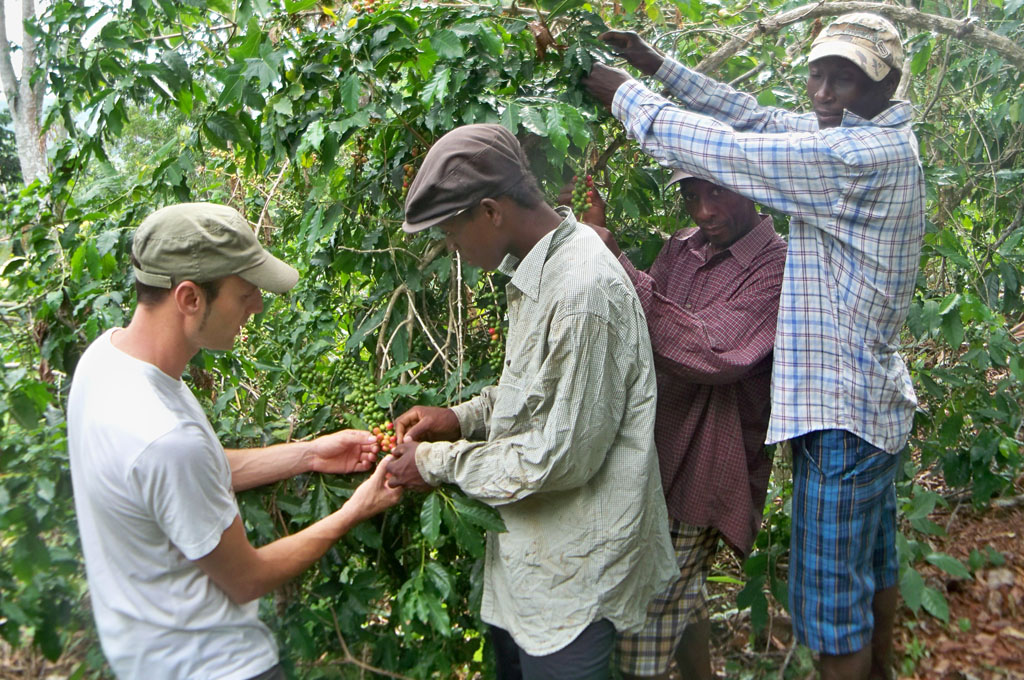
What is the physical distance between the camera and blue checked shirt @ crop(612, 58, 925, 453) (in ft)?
6.88

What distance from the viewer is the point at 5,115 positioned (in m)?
11.8

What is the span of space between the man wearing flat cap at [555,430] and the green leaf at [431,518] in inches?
1.8

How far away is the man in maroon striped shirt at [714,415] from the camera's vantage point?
2312mm

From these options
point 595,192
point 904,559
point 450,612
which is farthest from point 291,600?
point 904,559

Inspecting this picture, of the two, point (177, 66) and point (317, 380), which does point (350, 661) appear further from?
point (177, 66)

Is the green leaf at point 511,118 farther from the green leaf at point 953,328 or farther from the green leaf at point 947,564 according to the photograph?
the green leaf at point 947,564

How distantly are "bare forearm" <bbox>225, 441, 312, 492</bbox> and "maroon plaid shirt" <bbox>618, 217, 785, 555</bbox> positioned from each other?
942 mm

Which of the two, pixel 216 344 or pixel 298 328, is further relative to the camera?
pixel 298 328

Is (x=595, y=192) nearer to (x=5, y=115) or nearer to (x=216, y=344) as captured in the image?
(x=216, y=344)

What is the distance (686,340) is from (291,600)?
4.05ft

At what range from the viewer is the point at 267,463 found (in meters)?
2.12

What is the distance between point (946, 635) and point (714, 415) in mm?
1951

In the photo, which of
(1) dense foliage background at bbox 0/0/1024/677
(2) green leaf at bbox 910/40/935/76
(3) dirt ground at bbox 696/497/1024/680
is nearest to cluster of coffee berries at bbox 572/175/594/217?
(1) dense foliage background at bbox 0/0/1024/677

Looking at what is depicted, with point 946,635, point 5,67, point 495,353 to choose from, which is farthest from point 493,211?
point 5,67
